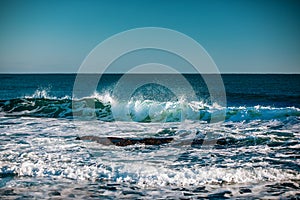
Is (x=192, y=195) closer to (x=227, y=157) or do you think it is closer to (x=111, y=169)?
(x=111, y=169)

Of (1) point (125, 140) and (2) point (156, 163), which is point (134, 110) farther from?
(2) point (156, 163)

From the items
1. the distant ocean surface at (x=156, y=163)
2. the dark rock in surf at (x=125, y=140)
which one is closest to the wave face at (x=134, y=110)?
the distant ocean surface at (x=156, y=163)

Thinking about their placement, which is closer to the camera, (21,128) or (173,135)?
(173,135)

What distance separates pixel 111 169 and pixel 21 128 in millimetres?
7816

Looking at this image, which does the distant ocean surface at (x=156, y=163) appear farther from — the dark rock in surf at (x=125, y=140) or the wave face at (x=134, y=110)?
the wave face at (x=134, y=110)

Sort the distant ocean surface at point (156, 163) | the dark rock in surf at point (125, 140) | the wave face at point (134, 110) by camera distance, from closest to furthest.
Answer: the distant ocean surface at point (156, 163), the dark rock in surf at point (125, 140), the wave face at point (134, 110)

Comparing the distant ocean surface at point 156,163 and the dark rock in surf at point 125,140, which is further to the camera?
the dark rock in surf at point 125,140

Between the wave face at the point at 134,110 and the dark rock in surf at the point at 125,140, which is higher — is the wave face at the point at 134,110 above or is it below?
above

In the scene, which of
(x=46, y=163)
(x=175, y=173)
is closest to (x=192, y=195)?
(x=175, y=173)

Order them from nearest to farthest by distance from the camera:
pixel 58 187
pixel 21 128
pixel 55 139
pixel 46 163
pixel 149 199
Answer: pixel 149 199 < pixel 58 187 < pixel 46 163 < pixel 55 139 < pixel 21 128

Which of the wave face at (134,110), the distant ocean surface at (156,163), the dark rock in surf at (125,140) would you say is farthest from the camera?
the wave face at (134,110)

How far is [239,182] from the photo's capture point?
627 cm

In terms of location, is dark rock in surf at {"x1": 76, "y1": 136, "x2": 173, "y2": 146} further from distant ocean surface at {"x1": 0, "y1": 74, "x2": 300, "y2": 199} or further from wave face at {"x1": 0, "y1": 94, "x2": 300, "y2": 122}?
wave face at {"x1": 0, "y1": 94, "x2": 300, "y2": 122}

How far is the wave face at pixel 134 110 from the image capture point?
17.1 metres
